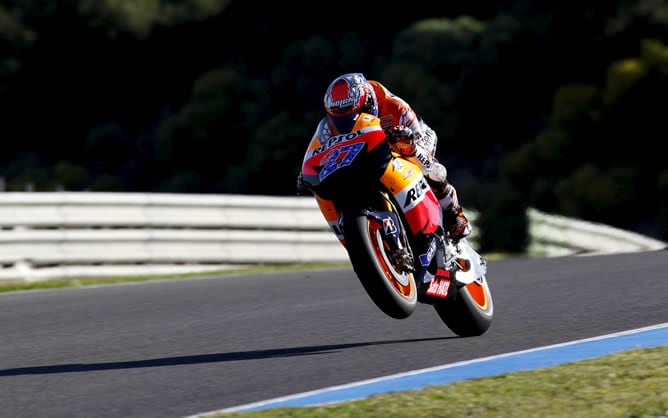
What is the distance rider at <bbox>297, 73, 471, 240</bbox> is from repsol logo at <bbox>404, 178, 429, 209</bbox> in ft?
0.58

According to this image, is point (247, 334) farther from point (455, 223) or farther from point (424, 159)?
point (424, 159)

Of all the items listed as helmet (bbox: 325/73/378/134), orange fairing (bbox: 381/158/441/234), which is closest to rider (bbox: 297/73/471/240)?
helmet (bbox: 325/73/378/134)

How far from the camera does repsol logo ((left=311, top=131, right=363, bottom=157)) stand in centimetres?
683

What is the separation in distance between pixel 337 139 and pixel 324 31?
25.3 m

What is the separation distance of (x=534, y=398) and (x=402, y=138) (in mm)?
2223

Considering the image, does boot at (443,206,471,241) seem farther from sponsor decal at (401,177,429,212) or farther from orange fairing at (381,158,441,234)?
sponsor decal at (401,177,429,212)

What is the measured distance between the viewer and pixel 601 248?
1642 centimetres

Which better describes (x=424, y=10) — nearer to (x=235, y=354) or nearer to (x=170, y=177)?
(x=170, y=177)

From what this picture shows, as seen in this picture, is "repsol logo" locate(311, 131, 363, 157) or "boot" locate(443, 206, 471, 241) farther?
"boot" locate(443, 206, 471, 241)

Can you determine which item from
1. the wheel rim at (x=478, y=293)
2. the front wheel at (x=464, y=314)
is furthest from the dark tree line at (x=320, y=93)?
the front wheel at (x=464, y=314)

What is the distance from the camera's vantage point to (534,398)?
5.39m

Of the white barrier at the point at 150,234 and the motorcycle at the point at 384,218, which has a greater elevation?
the white barrier at the point at 150,234

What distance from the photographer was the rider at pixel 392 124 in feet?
22.8

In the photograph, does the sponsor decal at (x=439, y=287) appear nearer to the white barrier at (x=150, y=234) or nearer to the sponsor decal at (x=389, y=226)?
the sponsor decal at (x=389, y=226)
